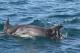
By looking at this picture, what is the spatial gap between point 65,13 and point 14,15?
3.18 meters

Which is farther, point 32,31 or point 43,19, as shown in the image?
point 43,19

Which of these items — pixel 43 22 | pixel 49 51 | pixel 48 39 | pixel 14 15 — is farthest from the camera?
pixel 14 15

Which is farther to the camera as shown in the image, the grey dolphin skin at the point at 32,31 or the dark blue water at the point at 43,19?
the grey dolphin skin at the point at 32,31

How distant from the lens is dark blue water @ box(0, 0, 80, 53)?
52.4ft

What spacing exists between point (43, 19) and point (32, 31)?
12.4ft

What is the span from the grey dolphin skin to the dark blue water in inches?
11.7

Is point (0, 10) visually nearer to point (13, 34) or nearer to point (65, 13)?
point (65, 13)

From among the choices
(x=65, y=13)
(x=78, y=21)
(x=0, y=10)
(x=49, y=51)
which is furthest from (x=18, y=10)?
(x=49, y=51)

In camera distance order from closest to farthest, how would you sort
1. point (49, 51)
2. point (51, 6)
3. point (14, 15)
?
point (49, 51), point (14, 15), point (51, 6)

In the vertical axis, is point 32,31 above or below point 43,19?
above

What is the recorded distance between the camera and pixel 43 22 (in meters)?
20.1

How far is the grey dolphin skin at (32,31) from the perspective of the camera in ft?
55.3

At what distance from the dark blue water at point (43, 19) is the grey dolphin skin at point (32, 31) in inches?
11.7

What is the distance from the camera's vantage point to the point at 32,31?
17.3 m
